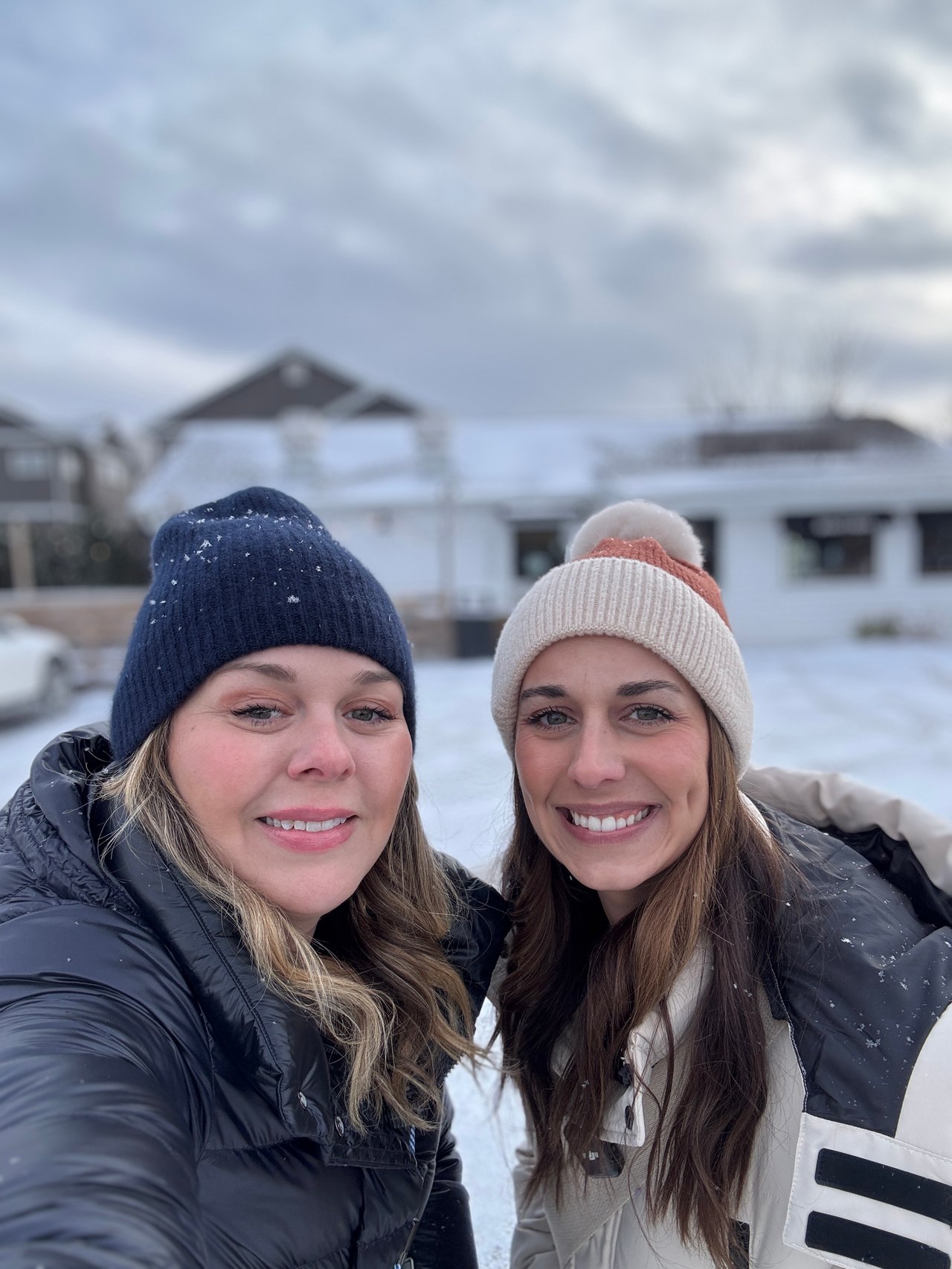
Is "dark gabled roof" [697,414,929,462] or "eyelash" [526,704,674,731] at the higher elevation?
"dark gabled roof" [697,414,929,462]

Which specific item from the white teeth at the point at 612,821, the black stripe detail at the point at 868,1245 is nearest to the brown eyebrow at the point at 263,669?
the white teeth at the point at 612,821

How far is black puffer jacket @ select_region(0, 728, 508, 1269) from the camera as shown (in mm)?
808

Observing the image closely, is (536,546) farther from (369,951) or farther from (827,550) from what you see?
(369,951)

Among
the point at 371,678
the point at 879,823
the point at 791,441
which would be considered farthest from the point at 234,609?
the point at 791,441

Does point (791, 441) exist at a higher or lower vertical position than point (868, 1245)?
higher

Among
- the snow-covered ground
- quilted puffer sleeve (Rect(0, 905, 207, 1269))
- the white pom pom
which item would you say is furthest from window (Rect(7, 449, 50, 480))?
quilted puffer sleeve (Rect(0, 905, 207, 1269))

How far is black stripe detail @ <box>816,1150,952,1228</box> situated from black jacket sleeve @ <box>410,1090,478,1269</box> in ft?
2.68

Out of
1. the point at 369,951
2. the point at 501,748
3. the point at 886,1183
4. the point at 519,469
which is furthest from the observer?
the point at 519,469

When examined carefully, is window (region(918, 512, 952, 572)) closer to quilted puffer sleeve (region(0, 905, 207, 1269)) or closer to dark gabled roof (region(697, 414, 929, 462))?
dark gabled roof (region(697, 414, 929, 462))

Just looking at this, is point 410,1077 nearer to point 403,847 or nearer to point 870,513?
point 403,847

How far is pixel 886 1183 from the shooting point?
1185 millimetres

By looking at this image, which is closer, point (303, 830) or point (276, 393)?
point (303, 830)

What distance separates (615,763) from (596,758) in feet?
0.13

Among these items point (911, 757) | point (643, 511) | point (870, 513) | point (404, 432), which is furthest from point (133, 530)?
point (643, 511)
